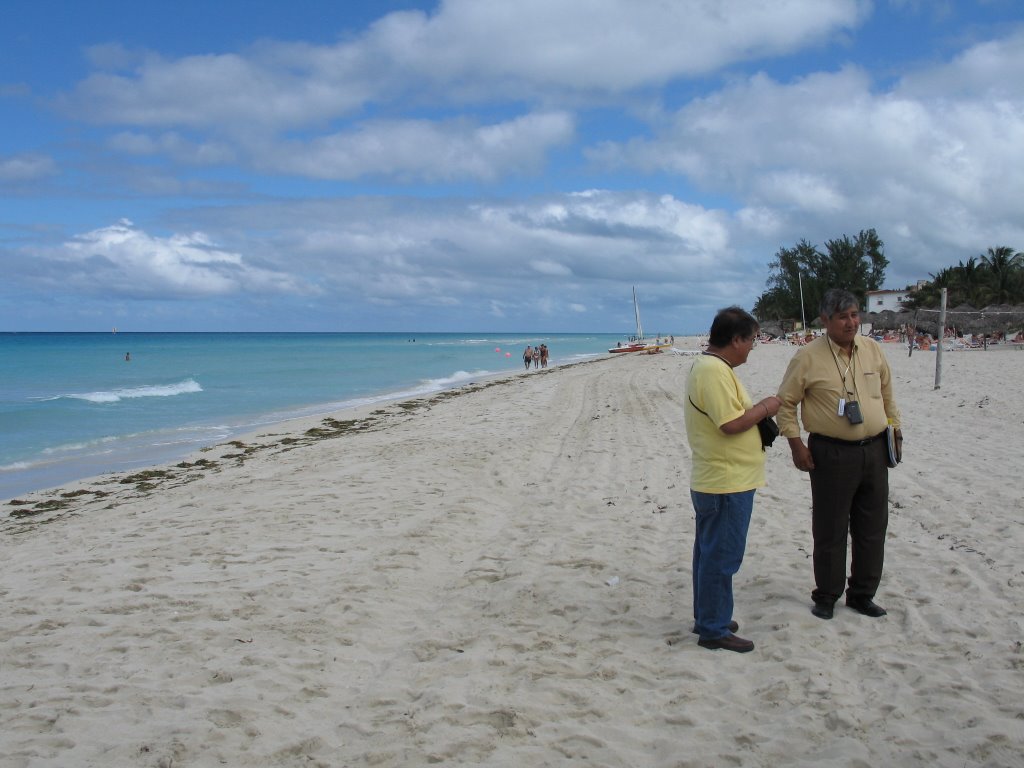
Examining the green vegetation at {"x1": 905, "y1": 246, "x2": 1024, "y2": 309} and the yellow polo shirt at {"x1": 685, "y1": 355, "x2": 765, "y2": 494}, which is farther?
the green vegetation at {"x1": 905, "y1": 246, "x2": 1024, "y2": 309}

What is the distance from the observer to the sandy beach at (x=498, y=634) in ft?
9.83

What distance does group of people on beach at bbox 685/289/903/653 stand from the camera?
3.50 metres

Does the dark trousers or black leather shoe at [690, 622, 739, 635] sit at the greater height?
the dark trousers

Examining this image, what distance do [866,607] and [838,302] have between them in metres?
1.71

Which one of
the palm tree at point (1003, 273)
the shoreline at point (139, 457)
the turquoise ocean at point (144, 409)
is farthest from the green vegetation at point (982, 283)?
the shoreline at point (139, 457)

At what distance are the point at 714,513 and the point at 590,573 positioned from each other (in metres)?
1.69

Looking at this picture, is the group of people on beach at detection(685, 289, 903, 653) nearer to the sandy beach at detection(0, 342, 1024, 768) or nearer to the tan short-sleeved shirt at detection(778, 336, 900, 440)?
the tan short-sleeved shirt at detection(778, 336, 900, 440)

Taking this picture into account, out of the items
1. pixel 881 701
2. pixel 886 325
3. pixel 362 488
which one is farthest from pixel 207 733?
pixel 886 325

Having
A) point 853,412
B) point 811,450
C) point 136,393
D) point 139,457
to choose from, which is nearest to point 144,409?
point 136,393

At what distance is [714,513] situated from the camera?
3576mm

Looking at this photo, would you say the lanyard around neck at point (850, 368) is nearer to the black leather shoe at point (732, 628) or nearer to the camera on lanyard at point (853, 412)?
the camera on lanyard at point (853, 412)

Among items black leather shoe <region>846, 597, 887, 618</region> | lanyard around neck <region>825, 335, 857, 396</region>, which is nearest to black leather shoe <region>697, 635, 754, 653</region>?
black leather shoe <region>846, 597, 887, 618</region>

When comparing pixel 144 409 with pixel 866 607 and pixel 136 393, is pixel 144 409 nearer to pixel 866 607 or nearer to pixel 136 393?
pixel 136 393

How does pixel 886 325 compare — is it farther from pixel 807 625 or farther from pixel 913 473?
pixel 807 625
